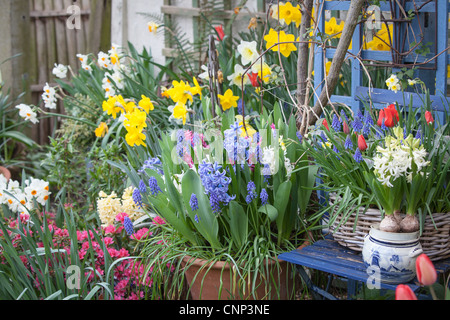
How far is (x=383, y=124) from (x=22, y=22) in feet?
11.9

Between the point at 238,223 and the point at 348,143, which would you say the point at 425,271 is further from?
the point at 238,223

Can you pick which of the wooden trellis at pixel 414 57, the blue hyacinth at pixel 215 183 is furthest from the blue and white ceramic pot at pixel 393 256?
the wooden trellis at pixel 414 57

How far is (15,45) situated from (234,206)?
3.38 meters

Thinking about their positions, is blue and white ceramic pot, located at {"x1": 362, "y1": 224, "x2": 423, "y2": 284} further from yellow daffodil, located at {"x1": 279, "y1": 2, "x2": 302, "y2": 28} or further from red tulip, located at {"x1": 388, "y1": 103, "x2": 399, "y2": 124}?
yellow daffodil, located at {"x1": 279, "y1": 2, "x2": 302, "y2": 28}

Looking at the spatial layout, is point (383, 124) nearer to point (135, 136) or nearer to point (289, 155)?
point (289, 155)

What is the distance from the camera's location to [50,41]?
4.89 m

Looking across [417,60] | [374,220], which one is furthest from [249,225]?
[417,60]

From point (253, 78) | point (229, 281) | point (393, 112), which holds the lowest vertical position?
point (229, 281)

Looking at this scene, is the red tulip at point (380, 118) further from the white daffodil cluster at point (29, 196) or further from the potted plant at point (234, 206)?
the white daffodil cluster at point (29, 196)

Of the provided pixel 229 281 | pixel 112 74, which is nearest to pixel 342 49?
pixel 229 281

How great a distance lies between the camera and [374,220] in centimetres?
172

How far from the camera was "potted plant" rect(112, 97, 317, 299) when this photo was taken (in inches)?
71.0

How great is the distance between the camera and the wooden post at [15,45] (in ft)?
14.4

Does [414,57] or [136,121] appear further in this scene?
[136,121]
